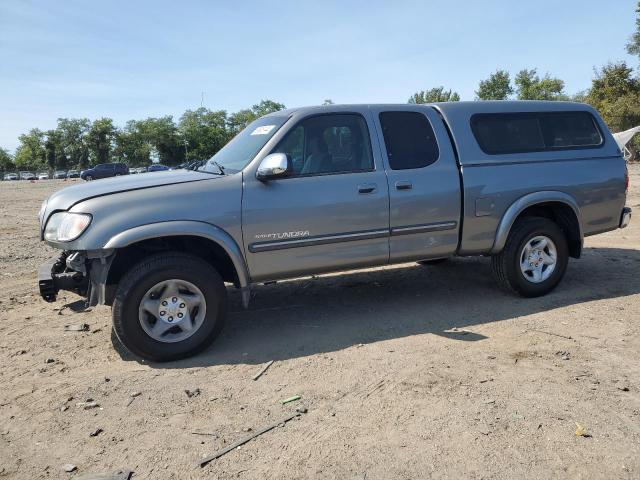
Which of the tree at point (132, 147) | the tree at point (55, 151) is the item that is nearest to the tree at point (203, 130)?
the tree at point (132, 147)

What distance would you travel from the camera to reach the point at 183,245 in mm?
4266

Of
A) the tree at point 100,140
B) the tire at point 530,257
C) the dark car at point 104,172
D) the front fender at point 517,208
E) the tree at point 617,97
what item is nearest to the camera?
the front fender at point 517,208

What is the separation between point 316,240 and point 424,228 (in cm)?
111

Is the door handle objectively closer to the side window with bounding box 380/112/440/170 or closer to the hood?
the side window with bounding box 380/112/440/170

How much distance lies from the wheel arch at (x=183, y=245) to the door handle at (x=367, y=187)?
1213 mm

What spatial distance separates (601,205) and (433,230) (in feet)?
7.04

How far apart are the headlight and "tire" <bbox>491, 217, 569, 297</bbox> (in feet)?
13.0

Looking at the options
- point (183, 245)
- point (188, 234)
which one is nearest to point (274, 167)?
point (188, 234)

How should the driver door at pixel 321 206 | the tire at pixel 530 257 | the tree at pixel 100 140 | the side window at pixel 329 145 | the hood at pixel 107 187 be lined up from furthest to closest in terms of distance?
1. the tree at pixel 100 140
2. the tire at pixel 530 257
3. the side window at pixel 329 145
4. the driver door at pixel 321 206
5. the hood at pixel 107 187

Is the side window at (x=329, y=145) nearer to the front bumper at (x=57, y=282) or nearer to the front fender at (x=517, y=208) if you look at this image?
the front fender at (x=517, y=208)

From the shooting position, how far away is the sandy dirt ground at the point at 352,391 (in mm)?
2662

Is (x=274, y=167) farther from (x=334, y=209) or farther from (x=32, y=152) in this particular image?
(x=32, y=152)

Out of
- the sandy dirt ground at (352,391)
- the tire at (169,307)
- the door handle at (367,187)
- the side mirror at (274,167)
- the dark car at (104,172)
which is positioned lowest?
the sandy dirt ground at (352,391)

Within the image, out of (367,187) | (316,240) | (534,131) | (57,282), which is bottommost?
(57,282)
